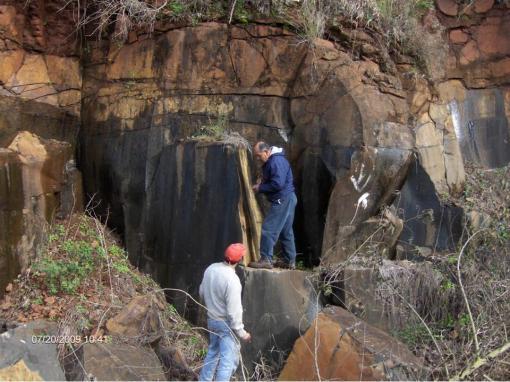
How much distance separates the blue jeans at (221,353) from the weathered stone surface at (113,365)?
2.04ft

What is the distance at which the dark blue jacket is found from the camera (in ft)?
A: 24.5

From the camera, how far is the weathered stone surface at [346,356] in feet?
20.1

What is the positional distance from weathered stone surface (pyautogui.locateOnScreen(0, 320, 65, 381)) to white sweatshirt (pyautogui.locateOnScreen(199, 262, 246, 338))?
1.50m

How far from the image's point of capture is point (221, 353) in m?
5.80

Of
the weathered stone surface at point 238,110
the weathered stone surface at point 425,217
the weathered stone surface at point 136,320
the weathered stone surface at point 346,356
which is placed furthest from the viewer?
the weathered stone surface at point 425,217

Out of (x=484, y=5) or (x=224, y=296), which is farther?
(x=484, y=5)

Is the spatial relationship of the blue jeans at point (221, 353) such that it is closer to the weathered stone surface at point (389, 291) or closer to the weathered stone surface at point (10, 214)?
the weathered stone surface at point (389, 291)

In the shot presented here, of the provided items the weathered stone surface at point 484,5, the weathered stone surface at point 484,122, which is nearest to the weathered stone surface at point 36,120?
the weathered stone surface at point 484,122

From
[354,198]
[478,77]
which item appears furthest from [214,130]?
[478,77]

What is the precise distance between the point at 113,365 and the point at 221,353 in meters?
1.08

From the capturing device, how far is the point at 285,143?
877cm

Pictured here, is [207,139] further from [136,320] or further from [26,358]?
[26,358]

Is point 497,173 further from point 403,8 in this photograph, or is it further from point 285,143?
point 285,143

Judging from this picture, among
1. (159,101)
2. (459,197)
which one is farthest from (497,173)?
(159,101)
